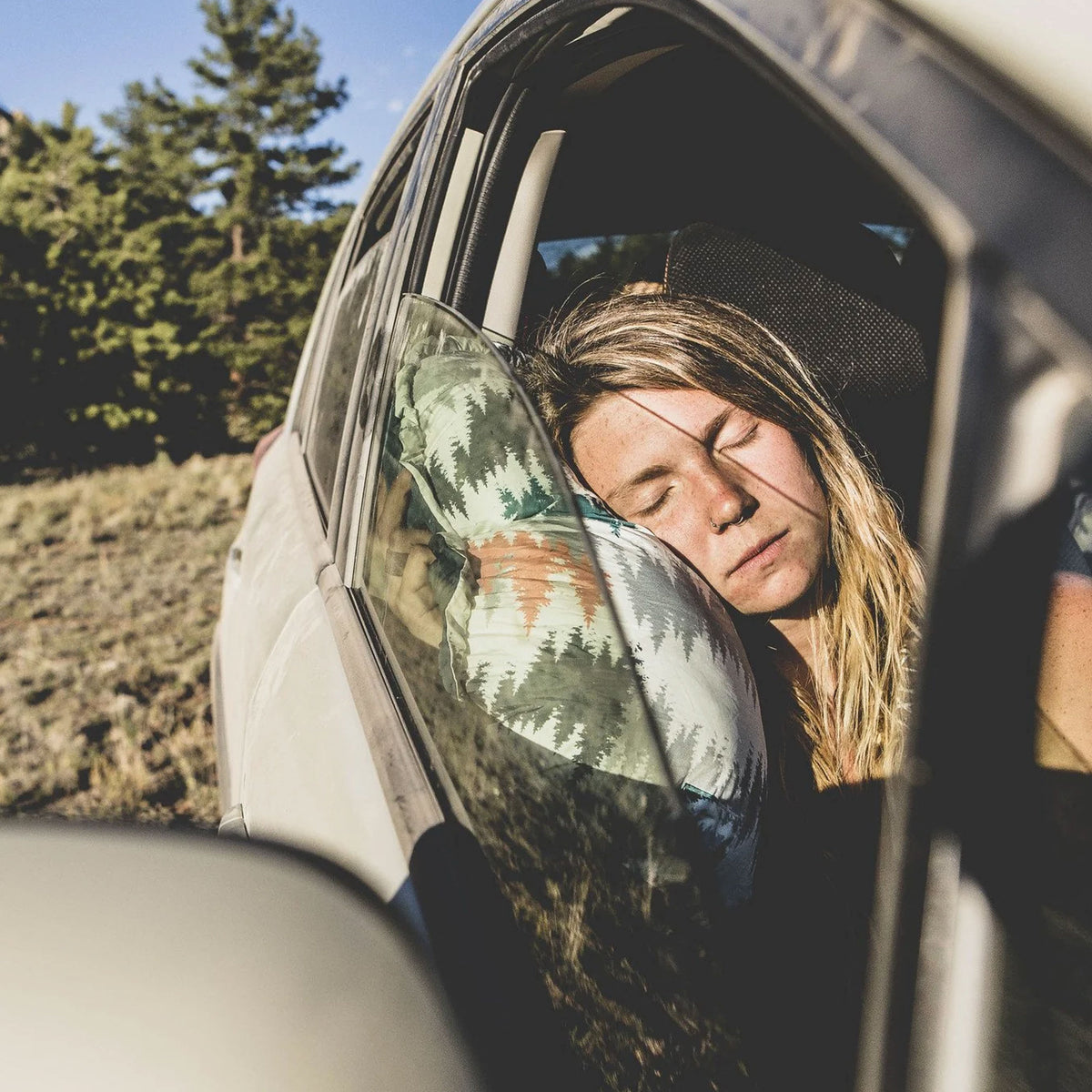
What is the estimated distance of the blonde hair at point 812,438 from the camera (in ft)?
4.59

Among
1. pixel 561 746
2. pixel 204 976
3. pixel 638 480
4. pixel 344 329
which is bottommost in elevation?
pixel 204 976

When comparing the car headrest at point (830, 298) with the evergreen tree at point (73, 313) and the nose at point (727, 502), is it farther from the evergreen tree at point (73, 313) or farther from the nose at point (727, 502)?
the evergreen tree at point (73, 313)

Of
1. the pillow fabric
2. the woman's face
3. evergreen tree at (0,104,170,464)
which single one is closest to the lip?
the woman's face

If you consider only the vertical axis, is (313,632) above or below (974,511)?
below

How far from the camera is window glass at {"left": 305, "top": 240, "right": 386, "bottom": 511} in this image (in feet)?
6.52

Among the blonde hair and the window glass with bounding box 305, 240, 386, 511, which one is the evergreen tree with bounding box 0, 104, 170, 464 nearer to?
the window glass with bounding box 305, 240, 386, 511

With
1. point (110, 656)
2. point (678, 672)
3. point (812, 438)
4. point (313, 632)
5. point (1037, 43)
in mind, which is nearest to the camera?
point (1037, 43)

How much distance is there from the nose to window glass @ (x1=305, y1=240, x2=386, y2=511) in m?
0.82

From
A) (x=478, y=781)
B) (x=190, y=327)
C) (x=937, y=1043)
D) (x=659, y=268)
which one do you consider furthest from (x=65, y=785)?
(x=190, y=327)

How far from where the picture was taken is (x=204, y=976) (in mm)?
614

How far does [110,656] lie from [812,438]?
535 centimetres

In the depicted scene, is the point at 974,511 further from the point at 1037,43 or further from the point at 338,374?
the point at 338,374

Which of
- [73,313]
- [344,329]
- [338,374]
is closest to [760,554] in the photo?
[338,374]

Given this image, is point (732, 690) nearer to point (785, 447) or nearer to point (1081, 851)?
point (1081, 851)
